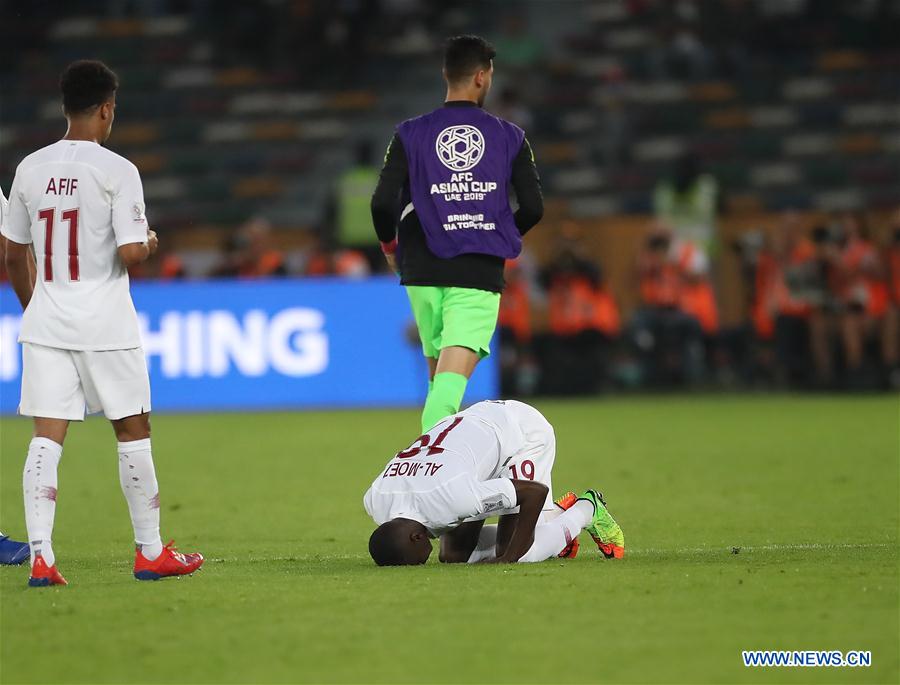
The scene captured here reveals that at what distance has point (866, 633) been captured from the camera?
452 centimetres

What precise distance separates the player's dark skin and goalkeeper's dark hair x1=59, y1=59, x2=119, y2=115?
0.02 m

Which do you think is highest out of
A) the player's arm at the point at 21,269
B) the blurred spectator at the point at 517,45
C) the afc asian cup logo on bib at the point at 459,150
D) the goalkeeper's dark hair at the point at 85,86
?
the blurred spectator at the point at 517,45

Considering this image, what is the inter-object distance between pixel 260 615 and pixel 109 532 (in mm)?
2836

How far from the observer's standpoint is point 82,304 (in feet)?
18.8

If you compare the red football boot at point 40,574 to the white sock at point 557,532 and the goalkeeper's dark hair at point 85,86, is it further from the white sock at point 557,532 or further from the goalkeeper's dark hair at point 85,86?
the white sock at point 557,532

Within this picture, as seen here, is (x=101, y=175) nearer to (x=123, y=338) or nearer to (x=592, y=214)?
(x=123, y=338)

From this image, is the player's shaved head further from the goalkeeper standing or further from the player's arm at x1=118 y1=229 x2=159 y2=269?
the player's arm at x1=118 y1=229 x2=159 y2=269

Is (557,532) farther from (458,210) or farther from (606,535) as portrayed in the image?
(458,210)

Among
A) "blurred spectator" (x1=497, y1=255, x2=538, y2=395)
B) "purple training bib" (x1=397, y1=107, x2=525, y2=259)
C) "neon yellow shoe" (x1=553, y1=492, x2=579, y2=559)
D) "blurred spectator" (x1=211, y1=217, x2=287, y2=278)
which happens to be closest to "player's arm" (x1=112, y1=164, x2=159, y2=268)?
"purple training bib" (x1=397, y1=107, x2=525, y2=259)

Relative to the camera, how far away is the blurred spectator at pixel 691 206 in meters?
17.7

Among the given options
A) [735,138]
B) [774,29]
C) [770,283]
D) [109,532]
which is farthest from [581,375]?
[109,532]

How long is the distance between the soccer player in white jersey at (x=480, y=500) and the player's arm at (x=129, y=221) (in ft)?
4.21

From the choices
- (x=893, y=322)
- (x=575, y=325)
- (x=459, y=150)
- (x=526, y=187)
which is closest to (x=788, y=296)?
(x=893, y=322)

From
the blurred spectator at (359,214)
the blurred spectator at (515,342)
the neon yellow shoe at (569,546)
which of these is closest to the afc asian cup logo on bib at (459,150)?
the neon yellow shoe at (569,546)
